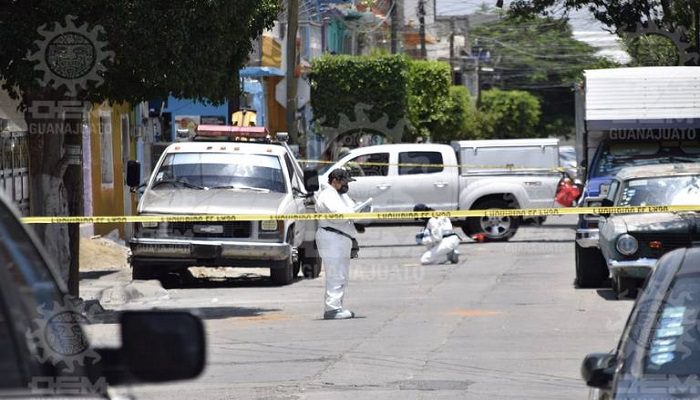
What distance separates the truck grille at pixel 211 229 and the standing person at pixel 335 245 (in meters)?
3.55

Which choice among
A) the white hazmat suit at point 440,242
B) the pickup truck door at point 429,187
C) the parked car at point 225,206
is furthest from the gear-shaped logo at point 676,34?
the parked car at point 225,206

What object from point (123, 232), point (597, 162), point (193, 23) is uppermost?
point (193, 23)

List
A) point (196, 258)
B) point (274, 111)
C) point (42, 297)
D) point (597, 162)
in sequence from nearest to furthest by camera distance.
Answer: point (42, 297) < point (196, 258) < point (597, 162) < point (274, 111)

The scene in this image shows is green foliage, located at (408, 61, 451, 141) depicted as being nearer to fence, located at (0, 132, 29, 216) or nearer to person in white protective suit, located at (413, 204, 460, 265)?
person in white protective suit, located at (413, 204, 460, 265)

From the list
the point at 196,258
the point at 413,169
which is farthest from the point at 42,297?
the point at 413,169

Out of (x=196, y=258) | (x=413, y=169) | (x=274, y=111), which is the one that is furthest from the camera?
(x=274, y=111)

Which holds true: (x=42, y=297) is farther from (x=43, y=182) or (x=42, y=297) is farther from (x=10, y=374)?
(x=43, y=182)

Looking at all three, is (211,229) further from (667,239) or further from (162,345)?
(162,345)

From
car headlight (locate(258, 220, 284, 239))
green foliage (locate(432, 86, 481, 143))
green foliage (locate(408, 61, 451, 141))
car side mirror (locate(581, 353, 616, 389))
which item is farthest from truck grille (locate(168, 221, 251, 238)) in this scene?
green foliage (locate(432, 86, 481, 143))

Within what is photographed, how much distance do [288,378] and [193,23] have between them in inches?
201

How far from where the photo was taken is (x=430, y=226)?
22172 mm

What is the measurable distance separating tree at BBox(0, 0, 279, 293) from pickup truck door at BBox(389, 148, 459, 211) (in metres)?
13.8

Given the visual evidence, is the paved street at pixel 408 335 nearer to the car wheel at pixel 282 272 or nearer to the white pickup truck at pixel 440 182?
the car wheel at pixel 282 272

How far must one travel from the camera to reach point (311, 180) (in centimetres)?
1956
